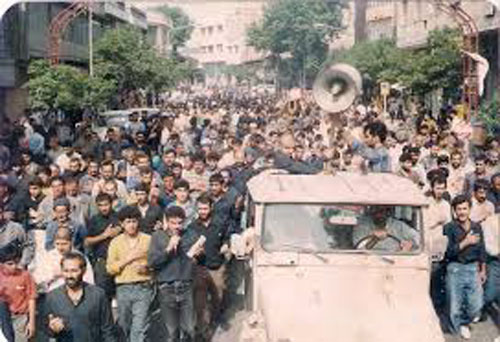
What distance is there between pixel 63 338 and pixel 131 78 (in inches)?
1048

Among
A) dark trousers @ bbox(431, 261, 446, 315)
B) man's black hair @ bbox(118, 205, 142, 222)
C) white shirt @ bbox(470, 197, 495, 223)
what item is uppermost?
man's black hair @ bbox(118, 205, 142, 222)

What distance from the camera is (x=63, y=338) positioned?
6.28 m

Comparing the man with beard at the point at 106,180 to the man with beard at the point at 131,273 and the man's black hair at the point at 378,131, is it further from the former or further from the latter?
the man's black hair at the point at 378,131

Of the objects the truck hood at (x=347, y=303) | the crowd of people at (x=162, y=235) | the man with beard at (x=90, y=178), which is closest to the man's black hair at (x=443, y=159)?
the crowd of people at (x=162, y=235)

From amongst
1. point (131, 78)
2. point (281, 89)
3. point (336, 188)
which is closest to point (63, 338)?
point (336, 188)

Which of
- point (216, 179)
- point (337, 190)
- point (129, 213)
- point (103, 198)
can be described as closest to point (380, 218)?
point (337, 190)

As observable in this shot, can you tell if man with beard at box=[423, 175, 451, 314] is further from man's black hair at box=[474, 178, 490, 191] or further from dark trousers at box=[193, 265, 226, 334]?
dark trousers at box=[193, 265, 226, 334]

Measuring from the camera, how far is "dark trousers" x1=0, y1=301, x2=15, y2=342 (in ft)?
23.9

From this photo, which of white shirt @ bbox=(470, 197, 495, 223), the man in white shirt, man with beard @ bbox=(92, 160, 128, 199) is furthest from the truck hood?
man with beard @ bbox=(92, 160, 128, 199)

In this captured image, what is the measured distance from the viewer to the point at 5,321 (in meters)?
7.41

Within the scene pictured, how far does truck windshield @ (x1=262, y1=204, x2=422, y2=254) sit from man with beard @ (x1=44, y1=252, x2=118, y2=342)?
1580 millimetres

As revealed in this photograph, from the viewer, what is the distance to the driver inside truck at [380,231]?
7152mm

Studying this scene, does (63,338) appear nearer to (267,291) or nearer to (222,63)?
(267,291)

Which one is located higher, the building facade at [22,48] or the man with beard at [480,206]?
the building facade at [22,48]
